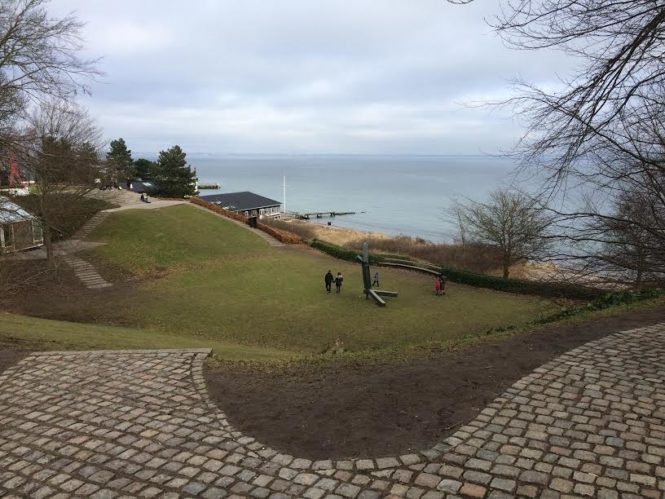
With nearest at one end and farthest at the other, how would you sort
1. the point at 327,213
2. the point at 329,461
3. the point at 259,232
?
the point at 329,461 → the point at 259,232 → the point at 327,213

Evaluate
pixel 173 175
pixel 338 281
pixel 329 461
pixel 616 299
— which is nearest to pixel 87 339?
pixel 329 461

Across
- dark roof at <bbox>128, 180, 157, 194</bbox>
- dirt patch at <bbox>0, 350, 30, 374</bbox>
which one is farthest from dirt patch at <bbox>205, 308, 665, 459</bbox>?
dark roof at <bbox>128, 180, 157, 194</bbox>

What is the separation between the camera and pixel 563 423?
569cm

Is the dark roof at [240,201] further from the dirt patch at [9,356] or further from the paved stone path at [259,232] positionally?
the dirt patch at [9,356]

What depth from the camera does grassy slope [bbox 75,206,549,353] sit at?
16641mm

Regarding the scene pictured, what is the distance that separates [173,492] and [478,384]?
4.26m

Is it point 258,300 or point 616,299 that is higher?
point 616,299

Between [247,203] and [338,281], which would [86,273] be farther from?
[247,203]

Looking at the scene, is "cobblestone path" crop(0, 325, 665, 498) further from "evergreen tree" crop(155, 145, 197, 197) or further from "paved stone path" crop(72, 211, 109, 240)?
"evergreen tree" crop(155, 145, 197, 197)

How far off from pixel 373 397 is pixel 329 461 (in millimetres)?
1576

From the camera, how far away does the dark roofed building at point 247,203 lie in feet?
201

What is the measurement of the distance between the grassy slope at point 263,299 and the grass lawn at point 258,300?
0.13ft

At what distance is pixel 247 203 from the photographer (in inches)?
2581

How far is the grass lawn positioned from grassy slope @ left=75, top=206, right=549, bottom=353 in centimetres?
4
